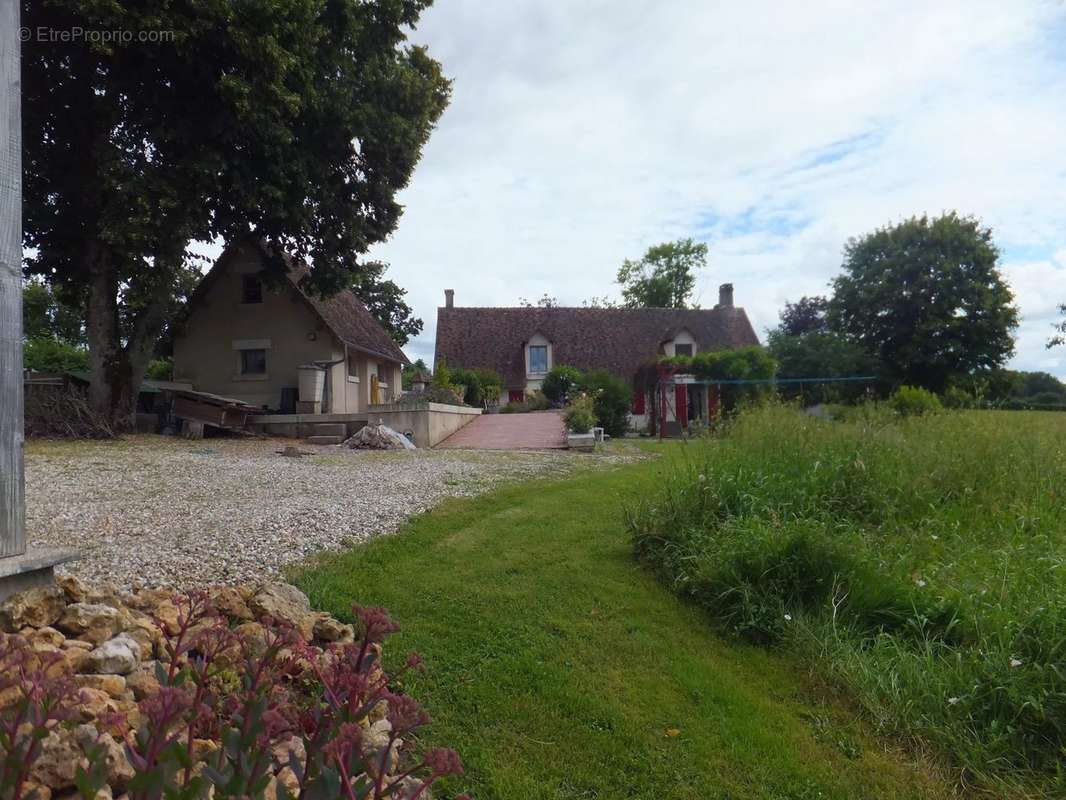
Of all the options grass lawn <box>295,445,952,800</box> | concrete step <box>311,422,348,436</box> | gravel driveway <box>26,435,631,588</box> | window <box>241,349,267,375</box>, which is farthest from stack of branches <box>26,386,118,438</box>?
grass lawn <box>295,445,952,800</box>

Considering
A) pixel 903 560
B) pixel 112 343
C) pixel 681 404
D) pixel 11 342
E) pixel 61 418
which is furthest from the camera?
pixel 681 404

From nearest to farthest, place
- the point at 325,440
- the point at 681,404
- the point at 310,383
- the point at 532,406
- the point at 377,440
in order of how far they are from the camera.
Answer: the point at 377,440 < the point at 325,440 < the point at 310,383 < the point at 681,404 < the point at 532,406

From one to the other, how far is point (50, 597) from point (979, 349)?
1517 inches

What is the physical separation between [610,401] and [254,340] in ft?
33.9

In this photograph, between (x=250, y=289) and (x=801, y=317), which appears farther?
(x=801, y=317)

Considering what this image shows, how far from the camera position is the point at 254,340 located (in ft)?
60.9

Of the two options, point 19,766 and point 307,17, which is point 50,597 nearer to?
point 19,766

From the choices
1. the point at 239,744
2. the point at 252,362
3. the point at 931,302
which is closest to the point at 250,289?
the point at 252,362

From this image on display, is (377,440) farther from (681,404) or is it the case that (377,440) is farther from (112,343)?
(681,404)

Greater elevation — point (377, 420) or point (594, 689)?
point (377, 420)

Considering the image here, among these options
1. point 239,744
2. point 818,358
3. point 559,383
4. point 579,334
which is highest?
point 579,334

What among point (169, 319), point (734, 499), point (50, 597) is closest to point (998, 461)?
point (734, 499)

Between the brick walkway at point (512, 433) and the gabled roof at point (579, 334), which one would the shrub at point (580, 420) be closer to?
the brick walkway at point (512, 433)

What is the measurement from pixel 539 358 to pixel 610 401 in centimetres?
1248
